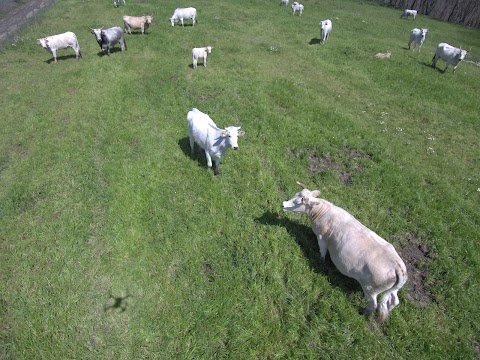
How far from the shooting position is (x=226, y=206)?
9.01 metres

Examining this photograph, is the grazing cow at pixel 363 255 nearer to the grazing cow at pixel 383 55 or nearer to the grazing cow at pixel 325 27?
the grazing cow at pixel 383 55

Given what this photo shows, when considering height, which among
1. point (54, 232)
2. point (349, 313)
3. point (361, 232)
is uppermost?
point (361, 232)

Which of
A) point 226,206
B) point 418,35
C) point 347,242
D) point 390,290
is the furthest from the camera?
point 418,35

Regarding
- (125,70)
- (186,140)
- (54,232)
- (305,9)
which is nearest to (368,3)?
→ (305,9)

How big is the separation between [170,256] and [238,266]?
6.00 ft

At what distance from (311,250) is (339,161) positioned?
15.5 feet

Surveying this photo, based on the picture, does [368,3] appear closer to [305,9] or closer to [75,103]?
[305,9]

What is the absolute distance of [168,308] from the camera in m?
6.66

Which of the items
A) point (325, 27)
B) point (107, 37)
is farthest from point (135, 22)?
point (325, 27)

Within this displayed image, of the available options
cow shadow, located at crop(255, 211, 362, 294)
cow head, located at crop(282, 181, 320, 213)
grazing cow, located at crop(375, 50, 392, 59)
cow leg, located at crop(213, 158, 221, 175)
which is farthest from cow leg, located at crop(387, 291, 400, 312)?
grazing cow, located at crop(375, 50, 392, 59)

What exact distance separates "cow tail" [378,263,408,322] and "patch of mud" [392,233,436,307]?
1034 millimetres

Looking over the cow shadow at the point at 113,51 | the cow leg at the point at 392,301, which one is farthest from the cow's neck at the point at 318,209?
the cow shadow at the point at 113,51

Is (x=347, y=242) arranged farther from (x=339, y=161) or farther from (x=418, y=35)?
(x=418, y=35)

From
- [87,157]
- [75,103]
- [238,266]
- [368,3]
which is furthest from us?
[368,3]
